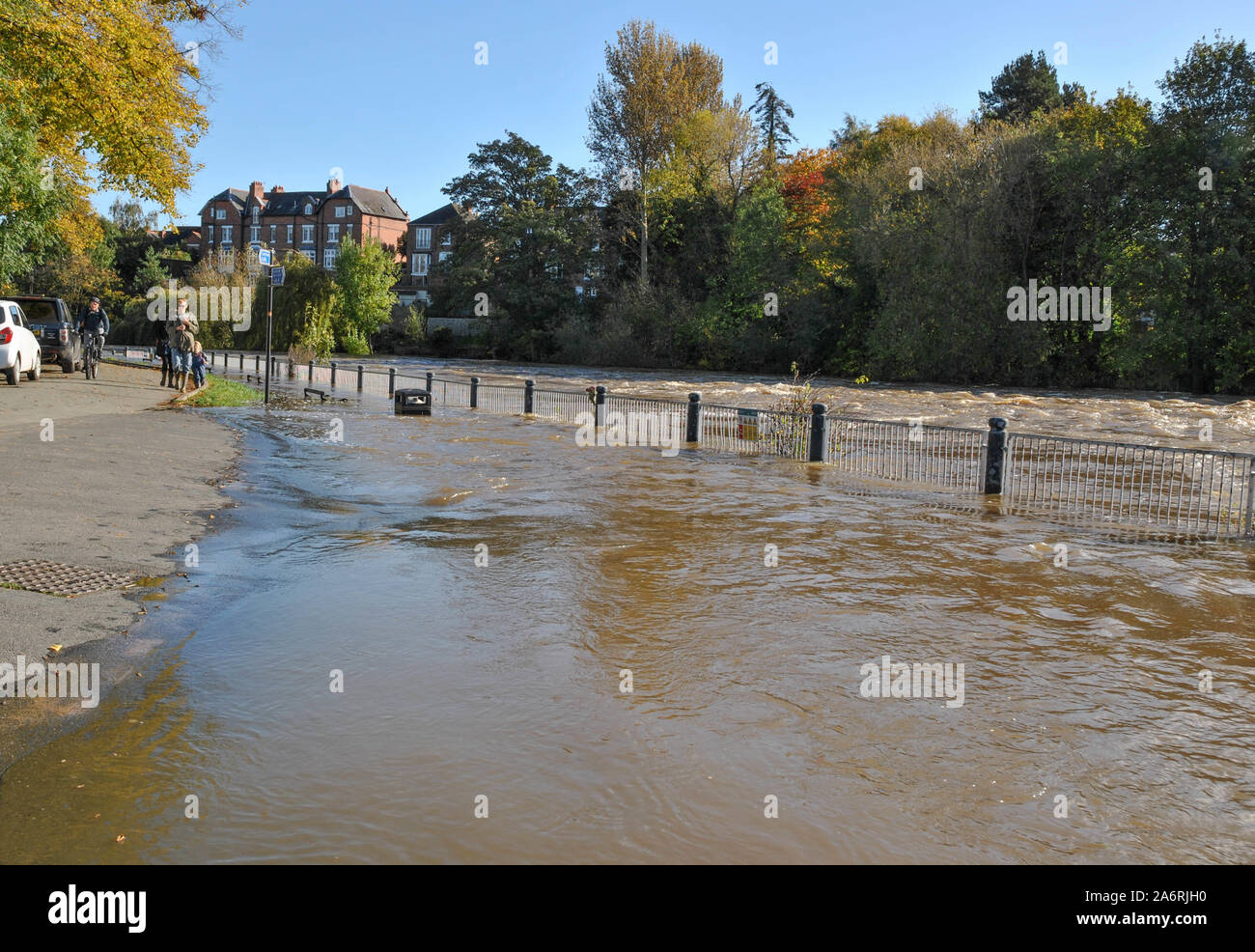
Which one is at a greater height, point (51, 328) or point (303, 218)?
point (303, 218)

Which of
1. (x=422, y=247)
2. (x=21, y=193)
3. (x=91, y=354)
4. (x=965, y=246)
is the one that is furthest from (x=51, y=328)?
(x=422, y=247)

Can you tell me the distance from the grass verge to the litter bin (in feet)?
12.1

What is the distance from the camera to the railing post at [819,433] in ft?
51.4

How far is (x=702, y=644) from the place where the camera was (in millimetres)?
6668

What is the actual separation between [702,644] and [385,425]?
1567 centimetres

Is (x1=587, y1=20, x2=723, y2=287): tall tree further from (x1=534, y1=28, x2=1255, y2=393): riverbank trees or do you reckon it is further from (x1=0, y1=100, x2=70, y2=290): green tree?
(x1=0, y1=100, x2=70, y2=290): green tree

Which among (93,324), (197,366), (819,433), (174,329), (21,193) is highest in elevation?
(21,193)

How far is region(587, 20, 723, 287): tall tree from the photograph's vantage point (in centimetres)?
5688

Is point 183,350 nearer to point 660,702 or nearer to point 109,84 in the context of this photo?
point 109,84

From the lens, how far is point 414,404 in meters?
23.5

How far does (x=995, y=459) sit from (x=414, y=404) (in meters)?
14.6

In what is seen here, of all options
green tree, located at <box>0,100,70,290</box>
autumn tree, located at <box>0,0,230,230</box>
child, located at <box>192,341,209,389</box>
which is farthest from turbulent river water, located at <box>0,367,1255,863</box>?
green tree, located at <box>0,100,70,290</box>

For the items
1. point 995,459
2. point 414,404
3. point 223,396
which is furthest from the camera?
point 414,404

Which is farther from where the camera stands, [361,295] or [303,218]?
[303,218]
